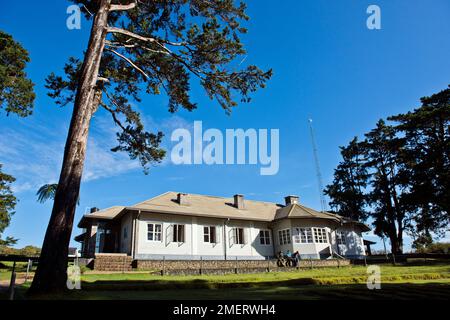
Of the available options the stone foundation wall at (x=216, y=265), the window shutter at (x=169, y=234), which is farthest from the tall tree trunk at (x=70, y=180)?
the window shutter at (x=169, y=234)

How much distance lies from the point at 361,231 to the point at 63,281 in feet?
104

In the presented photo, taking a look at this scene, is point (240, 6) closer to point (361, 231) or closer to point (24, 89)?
point (24, 89)

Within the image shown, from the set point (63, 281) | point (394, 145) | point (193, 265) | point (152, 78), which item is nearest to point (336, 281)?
point (63, 281)

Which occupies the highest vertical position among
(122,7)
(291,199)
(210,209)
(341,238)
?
(122,7)

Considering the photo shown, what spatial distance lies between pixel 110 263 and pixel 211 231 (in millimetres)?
9519

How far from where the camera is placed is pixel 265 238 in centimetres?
2841

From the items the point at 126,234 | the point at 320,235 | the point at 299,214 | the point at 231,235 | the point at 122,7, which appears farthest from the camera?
the point at 320,235

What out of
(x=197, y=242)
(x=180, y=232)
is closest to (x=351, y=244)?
(x=197, y=242)

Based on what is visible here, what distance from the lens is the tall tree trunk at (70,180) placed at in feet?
21.8

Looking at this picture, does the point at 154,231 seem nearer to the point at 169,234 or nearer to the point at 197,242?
the point at 169,234

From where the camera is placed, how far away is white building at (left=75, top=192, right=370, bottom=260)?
901 inches

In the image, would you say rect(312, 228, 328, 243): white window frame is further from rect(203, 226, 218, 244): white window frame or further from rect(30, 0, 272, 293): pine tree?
rect(30, 0, 272, 293): pine tree

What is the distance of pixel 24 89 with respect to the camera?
2058 centimetres

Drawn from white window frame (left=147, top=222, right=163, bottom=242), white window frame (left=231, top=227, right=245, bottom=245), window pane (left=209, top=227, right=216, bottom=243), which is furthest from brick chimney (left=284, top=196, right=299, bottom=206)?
white window frame (left=147, top=222, right=163, bottom=242)
